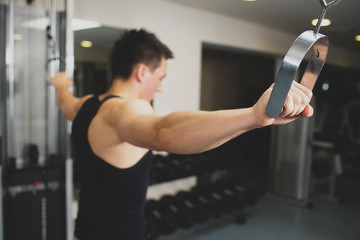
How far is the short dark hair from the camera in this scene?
1.05 m

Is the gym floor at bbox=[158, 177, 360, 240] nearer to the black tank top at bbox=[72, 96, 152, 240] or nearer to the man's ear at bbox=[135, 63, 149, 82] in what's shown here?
the black tank top at bbox=[72, 96, 152, 240]

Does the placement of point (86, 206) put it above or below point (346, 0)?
below

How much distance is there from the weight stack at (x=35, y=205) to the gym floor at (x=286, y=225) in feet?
3.52

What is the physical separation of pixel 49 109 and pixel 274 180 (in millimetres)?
2951

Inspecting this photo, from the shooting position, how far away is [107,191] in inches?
39.8

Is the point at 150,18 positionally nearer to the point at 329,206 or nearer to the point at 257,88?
the point at 329,206

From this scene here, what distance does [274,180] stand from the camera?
383cm

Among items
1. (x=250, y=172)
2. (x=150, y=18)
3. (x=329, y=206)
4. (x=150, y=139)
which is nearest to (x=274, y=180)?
(x=329, y=206)

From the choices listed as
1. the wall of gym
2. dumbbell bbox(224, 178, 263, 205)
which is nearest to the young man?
the wall of gym

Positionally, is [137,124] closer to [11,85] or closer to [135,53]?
[135,53]

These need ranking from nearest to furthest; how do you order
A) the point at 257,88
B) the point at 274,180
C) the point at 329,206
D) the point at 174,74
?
the point at 174,74 → the point at 329,206 → the point at 274,180 → the point at 257,88

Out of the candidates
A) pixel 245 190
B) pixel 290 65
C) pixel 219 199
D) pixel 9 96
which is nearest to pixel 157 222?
pixel 219 199

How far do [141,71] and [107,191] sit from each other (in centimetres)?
44

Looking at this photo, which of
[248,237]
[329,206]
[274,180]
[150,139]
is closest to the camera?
[150,139]
